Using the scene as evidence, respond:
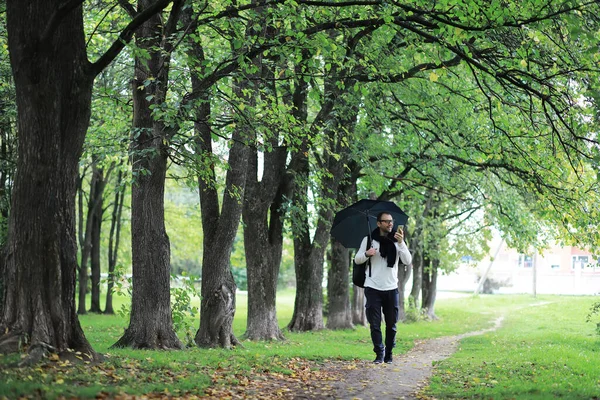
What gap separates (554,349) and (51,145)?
1142 centimetres

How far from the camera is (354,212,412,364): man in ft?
35.6

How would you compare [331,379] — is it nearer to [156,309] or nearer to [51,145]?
[156,309]

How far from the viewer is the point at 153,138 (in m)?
10.9

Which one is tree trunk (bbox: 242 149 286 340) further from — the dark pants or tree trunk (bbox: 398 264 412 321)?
tree trunk (bbox: 398 264 412 321)

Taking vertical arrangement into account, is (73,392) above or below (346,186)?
below

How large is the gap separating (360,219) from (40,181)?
546 centimetres

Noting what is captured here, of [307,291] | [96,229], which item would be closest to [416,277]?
[307,291]

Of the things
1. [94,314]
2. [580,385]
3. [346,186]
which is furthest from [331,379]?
[94,314]

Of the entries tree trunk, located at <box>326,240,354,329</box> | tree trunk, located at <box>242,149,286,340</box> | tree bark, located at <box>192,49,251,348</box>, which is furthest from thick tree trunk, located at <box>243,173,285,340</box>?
tree trunk, located at <box>326,240,354,329</box>

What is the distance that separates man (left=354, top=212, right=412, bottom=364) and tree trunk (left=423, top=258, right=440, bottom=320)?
984 inches

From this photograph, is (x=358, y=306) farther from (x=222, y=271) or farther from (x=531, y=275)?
(x=531, y=275)

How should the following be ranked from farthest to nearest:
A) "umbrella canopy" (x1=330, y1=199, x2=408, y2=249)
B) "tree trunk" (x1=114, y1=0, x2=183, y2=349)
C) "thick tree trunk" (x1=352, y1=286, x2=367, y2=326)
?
"thick tree trunk" (x1=352, y1=286, x2=367, y2=326) → "tree trunk" (x1=114, y1=0, x2=183, y2=349) → "umbrella canopy" (x1=330, y1=199, x2=408, y2=249)

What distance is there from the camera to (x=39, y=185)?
333 inches

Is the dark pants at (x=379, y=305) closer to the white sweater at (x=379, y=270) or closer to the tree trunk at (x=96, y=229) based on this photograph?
the white sweater at (x=379, y=270)
